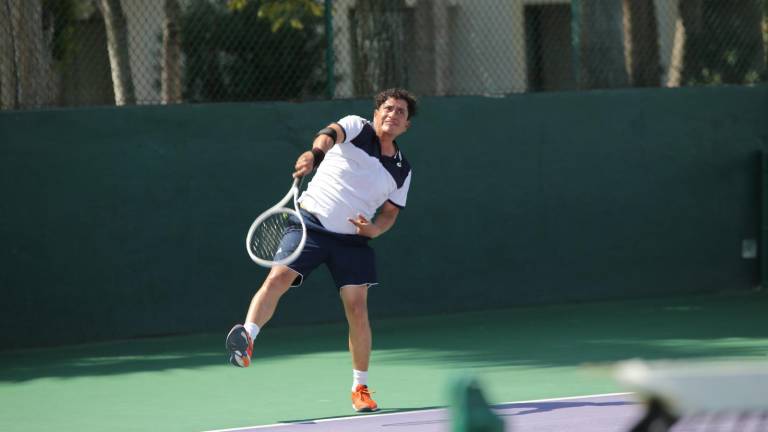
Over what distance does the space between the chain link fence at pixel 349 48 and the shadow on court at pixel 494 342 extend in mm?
1720

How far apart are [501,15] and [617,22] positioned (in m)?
0.98

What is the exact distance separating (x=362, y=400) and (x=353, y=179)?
1.11 metres

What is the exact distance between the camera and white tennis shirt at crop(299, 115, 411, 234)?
6652 millimetres

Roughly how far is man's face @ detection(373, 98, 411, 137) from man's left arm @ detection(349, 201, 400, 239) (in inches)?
15.5

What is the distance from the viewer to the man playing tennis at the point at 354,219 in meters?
6.64

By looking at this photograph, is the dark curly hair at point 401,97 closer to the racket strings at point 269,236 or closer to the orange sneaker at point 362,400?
the racket strings at point 269,236

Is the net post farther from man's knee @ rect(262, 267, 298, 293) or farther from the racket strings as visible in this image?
the racket strings

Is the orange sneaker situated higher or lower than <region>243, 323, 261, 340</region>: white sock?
lower

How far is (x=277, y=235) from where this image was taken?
23.1 feet

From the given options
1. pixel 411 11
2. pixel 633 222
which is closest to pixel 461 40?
pixel 411 11

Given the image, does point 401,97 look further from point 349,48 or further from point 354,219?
point 349,48

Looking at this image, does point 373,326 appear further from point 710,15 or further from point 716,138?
point 710,15

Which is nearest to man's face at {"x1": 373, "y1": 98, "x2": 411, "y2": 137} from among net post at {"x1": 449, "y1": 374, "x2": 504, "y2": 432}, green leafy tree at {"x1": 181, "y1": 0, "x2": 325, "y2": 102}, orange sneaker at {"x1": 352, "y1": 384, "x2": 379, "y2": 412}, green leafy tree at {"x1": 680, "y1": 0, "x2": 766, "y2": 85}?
orange sneaker at {"x1": 352, "y1": 384, "x2": 379, "y2": 412}

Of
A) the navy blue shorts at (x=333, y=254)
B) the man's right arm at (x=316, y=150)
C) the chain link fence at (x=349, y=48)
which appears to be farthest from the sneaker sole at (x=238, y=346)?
the chain link fence at (x=349, y=48)
